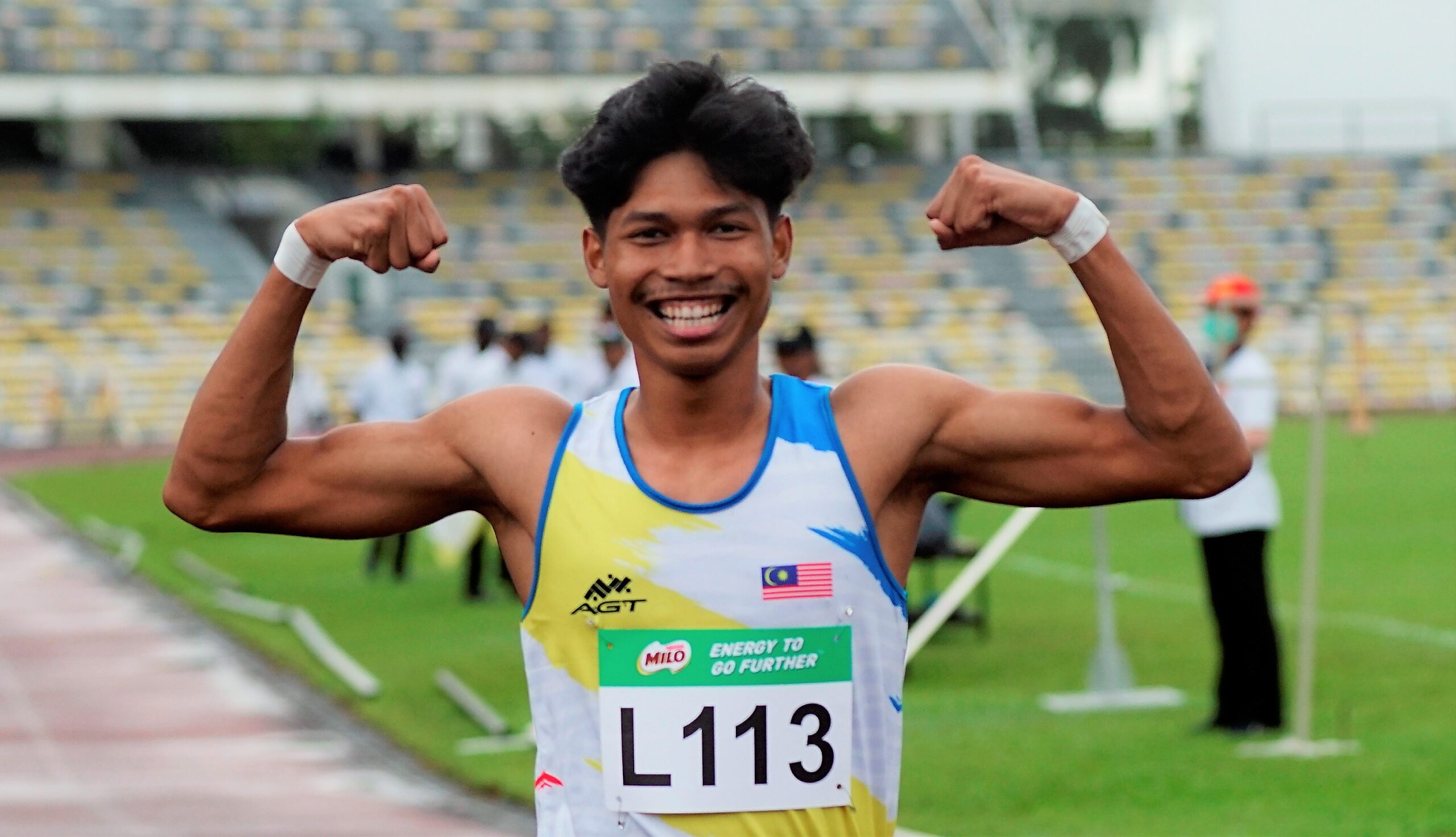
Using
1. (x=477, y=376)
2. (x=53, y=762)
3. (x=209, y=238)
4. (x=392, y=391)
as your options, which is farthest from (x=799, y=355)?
(x=209, y=238)

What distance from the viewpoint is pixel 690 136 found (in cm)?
296

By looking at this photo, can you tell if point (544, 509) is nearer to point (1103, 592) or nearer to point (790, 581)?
point (790, 581)

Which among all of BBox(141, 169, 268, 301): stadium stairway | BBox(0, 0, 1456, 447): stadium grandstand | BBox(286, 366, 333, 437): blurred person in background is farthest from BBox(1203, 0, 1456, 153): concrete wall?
BBox(286, 366, 333, 437): blurred person in background

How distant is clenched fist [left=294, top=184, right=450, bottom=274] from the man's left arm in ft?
2.12

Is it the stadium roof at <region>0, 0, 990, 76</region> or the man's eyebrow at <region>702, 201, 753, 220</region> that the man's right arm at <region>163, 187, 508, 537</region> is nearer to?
the man's eyebrow at <region>702, 201, 753, 220</region>

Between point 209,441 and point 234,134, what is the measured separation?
44.4m

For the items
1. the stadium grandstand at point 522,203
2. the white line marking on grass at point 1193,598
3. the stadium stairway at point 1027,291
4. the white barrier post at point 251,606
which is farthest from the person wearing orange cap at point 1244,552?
the stadium grandstand at point 522,203

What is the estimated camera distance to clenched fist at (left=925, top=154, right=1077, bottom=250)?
9.76ft

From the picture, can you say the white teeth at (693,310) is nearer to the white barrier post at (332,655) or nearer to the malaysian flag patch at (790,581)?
the malaysian flag patch at (790,581)

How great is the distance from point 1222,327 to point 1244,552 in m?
1.03

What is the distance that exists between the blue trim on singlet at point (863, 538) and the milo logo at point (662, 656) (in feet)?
0.82

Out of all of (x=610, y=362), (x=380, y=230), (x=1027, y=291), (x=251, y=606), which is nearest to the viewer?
(x=380, y=230)

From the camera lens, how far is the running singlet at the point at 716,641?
2959 millimetres

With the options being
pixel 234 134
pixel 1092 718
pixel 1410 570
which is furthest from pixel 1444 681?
pixel 234 134
